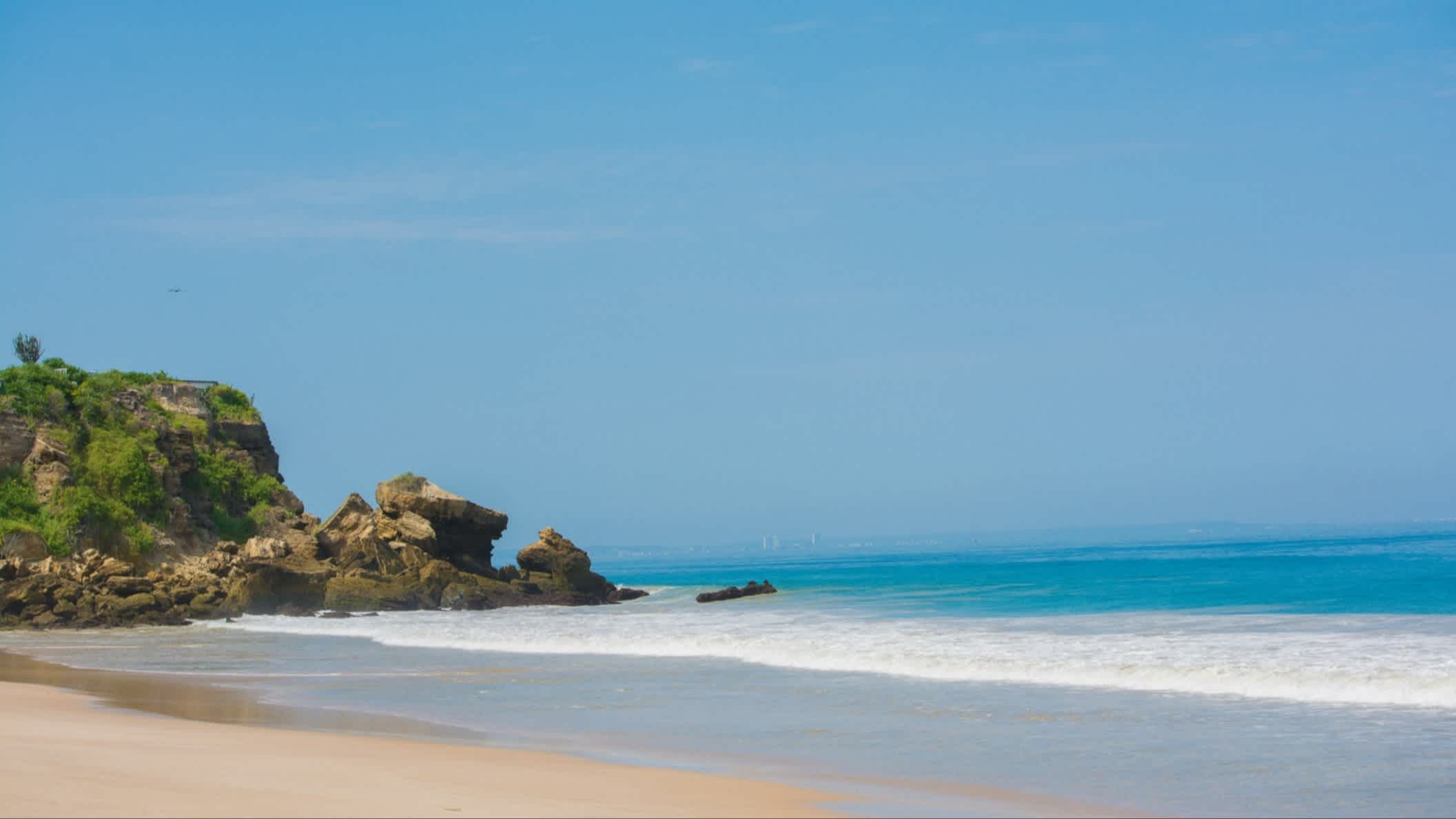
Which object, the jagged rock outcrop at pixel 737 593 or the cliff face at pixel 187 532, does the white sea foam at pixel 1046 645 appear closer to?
the cliff face at pixel 187 532

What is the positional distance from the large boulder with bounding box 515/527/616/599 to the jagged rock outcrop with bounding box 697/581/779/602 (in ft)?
12.6

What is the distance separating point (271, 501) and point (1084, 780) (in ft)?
146

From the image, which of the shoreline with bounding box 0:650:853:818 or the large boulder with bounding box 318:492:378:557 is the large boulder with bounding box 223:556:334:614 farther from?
the shoreline with bounding box 0:650:853:818

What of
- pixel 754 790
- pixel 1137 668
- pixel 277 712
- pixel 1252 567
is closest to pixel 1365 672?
pixel 1137 668

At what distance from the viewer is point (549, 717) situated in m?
14.4

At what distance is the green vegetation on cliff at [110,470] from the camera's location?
4109 cm

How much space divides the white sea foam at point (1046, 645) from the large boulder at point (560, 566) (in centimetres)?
1001

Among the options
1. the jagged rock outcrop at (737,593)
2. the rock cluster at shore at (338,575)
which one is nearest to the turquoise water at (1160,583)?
the jagged rock outcrop at (737,593)

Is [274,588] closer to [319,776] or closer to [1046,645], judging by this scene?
[1046,645]

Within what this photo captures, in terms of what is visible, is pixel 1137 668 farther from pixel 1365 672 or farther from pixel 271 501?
pixel 271 501

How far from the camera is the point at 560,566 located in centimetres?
4616

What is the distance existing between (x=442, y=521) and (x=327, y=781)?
35.7 metres

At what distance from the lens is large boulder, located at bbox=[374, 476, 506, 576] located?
4356 centimetres

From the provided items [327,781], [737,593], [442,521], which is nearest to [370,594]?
[442,521]
